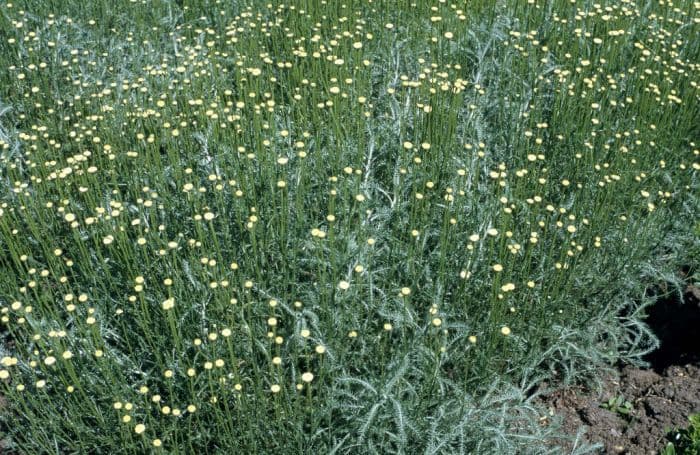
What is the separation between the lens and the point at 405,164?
4016 millimetres

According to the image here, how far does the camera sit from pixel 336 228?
3707 millimetres

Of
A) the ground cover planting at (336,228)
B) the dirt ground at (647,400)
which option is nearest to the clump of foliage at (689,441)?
the dirt ground at (647,400)

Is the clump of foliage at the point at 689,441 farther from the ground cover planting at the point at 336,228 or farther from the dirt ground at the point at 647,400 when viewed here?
the ground cover planting at the point at 336,228

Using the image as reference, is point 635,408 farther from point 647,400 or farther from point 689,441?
point 689,441

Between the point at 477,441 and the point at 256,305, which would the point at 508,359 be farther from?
the point at 256,305

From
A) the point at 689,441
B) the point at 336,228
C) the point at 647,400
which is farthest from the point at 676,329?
the point at 336,228

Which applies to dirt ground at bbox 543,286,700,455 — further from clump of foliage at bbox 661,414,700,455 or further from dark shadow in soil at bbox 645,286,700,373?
clump of foliage at bbox 661,414,700,455

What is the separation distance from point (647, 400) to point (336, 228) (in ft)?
6.33

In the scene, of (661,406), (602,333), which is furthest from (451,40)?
(661,406)

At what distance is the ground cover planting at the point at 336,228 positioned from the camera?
9.78 ft

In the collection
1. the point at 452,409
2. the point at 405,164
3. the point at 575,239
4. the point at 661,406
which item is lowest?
the point at 661,406

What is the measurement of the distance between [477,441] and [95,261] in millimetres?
2288

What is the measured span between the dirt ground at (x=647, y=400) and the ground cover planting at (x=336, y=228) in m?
0.11

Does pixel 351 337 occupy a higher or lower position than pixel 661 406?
higher
